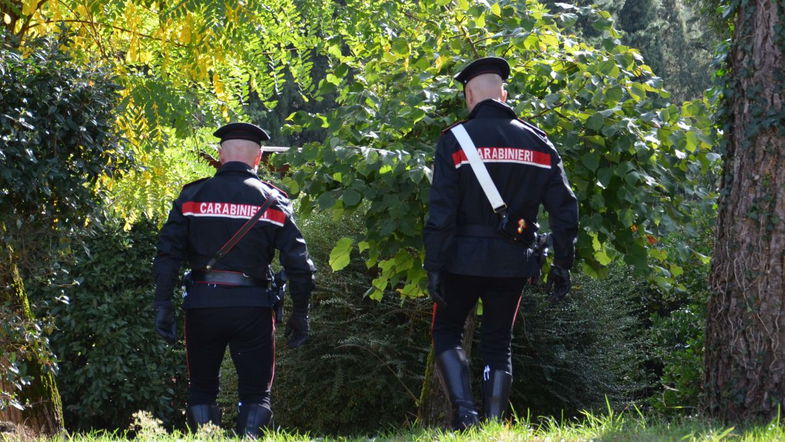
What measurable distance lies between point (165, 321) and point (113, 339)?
19.1ft

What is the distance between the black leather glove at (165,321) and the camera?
18.7 feet

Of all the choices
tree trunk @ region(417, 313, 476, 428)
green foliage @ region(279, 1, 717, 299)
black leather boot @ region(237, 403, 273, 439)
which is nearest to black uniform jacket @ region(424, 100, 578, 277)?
green foliage @ region(279, 1, 717, 299)

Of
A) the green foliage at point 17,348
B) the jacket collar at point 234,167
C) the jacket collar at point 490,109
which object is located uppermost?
the jacket collar at point 490,109

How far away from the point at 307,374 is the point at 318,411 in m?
0.41

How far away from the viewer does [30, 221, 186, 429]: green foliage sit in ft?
36.7

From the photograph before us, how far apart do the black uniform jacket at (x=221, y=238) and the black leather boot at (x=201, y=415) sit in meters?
0.57

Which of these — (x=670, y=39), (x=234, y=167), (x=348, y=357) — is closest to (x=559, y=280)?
(x=234, y=167)

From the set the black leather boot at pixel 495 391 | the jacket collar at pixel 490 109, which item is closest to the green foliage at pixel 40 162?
the jacket collar at pixel 490 109

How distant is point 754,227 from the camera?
544 centimetres

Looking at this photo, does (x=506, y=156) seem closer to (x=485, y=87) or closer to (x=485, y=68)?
(x=485, y=87)

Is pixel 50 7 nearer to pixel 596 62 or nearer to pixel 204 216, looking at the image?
pixel 204 216

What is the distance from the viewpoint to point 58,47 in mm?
7301

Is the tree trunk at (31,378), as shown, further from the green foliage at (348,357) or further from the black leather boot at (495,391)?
the black leather boot at (495,391)

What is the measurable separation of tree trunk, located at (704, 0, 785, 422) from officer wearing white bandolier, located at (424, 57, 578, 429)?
875 millimetres
